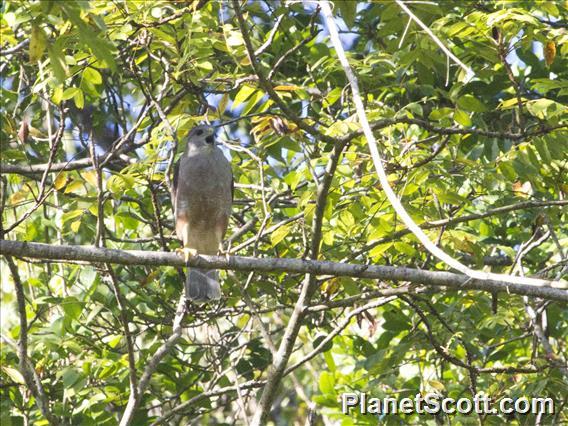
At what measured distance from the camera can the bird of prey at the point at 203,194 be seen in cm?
582

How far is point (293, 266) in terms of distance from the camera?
4.21m

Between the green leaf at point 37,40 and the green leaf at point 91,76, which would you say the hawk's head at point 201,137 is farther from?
the green leaf at point 37,40

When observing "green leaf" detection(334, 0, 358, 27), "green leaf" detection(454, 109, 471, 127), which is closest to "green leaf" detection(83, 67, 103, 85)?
"green leaf" detection(334, 0, 358, 27)

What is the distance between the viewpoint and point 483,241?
5914 millimetres

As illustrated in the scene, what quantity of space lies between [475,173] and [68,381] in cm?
258

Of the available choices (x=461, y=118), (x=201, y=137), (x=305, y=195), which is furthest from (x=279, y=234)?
(x=201, y=137)

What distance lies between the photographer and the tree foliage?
4621mm

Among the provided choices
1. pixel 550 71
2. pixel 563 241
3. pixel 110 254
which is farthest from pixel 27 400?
pixel 550 71

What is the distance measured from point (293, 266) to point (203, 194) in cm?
182

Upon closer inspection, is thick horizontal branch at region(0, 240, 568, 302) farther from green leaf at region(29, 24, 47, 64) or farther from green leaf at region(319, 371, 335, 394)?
green leaf at region(319, 371, 335, 394)

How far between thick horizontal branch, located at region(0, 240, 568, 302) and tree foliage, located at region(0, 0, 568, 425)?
0.20 m

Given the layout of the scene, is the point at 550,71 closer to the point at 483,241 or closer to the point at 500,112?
the point at 500,112

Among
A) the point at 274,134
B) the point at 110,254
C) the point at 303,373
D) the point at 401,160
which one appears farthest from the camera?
the point at 303,373

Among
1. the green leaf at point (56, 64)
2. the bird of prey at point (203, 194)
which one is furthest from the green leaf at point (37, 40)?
the bird of prey at point (203, 194)
